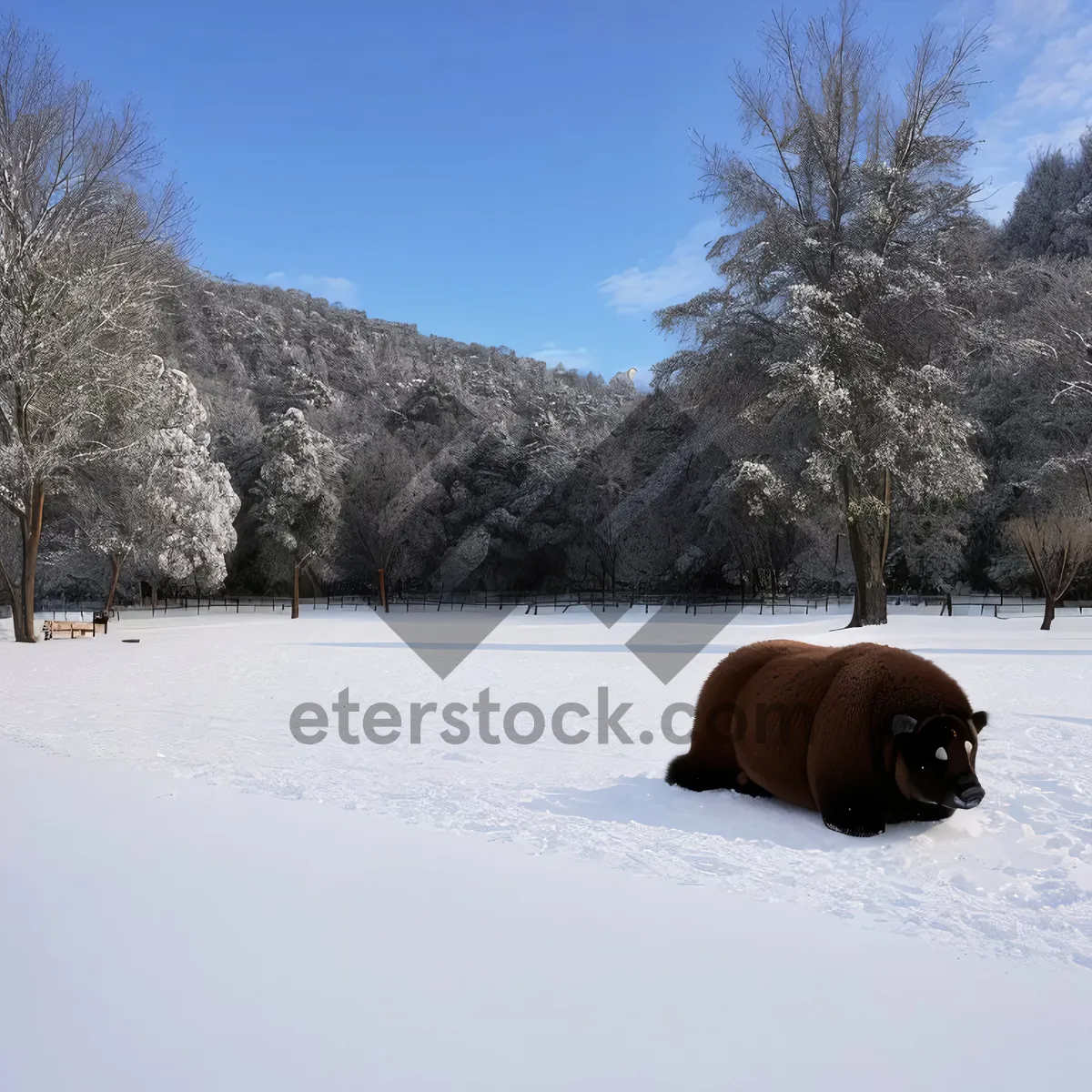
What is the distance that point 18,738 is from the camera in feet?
27.1

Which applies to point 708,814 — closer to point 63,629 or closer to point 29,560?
point 29,560

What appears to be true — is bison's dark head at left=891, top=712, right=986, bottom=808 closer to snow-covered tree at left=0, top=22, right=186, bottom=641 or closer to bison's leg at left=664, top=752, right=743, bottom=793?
bison's leg at left=664, top=752, right=743, bottom=793

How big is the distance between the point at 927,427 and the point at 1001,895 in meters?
17.8

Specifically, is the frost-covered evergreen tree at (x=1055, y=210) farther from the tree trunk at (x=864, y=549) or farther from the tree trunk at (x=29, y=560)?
the tree trunk at (x=29, y=560)

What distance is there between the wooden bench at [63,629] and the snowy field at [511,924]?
63.5ft

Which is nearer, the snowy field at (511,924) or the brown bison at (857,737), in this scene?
the snowy field at (511,924)

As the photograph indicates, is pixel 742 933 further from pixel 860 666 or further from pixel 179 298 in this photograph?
pixel 179 298

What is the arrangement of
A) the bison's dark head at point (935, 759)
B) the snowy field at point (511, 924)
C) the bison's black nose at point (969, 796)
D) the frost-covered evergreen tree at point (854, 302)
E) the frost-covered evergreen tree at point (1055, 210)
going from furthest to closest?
the frost-covered evergreen tree at point (1055, 210), the frost-covered evergreen tree at point (854, 302), the bison's dark head at point (935, 759), the bison's black nose at point (969, 796), the snowy field at point (511, 924)

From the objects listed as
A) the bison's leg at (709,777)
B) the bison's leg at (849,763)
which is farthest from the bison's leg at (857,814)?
the bison's leg at (709,777)

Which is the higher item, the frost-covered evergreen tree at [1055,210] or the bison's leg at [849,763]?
the frost-covered evergreen tree at [1055,210]

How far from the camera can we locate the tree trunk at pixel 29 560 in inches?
894

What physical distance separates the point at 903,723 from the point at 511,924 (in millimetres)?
2441

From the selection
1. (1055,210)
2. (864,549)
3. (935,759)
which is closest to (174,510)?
(864,549)

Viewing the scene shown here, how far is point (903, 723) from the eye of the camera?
15.6 ft
